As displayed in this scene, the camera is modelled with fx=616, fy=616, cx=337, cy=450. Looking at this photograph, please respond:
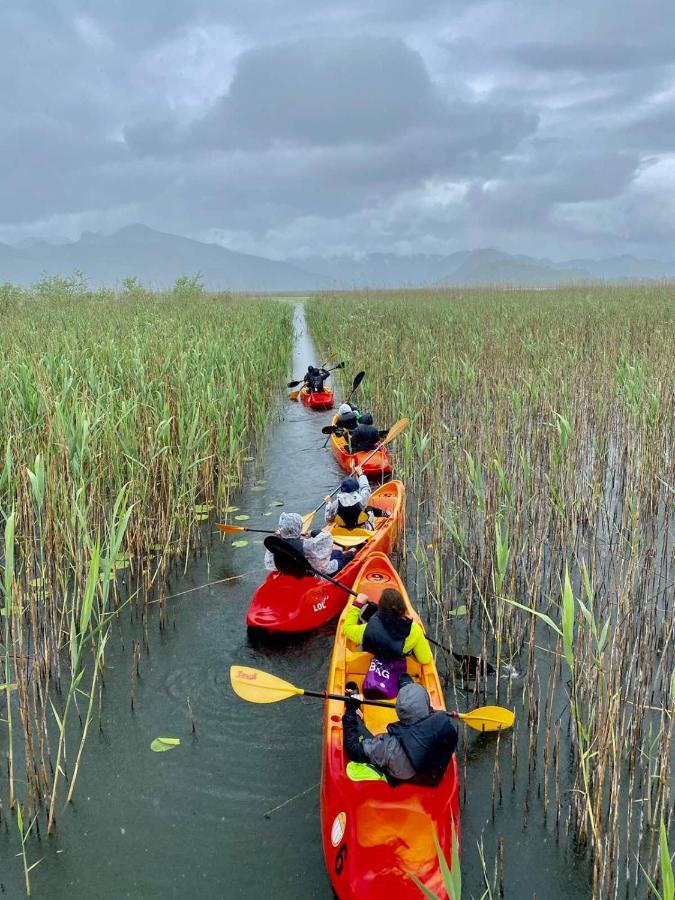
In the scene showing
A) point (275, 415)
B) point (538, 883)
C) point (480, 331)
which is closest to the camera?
point (538, 883)

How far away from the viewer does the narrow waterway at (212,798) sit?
9.77 feet

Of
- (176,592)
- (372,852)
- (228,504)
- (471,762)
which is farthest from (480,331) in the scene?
(372,852)

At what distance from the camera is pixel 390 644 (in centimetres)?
378

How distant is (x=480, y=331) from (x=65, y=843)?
42.5ft

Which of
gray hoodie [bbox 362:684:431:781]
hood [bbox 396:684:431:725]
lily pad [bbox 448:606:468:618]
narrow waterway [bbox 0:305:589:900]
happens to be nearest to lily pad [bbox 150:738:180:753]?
narrow waterway [bbox 0:305:589:900]

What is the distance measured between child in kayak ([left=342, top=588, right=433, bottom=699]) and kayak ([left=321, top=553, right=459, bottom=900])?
0.55 metres

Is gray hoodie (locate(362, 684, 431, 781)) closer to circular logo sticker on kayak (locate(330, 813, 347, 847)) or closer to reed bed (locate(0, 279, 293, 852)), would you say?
circular logo sticker on kayak (locate(330, 813, 347, 847))

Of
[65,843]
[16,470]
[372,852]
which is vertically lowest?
[65,843]

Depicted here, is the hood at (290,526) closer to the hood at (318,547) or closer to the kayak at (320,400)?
the hood at (318,547)

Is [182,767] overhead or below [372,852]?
below

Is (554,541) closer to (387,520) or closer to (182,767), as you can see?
(387,520)

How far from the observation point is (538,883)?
2.92 m

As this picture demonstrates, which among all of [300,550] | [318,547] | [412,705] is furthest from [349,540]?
[412,705]

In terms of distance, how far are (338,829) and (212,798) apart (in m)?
0.98
